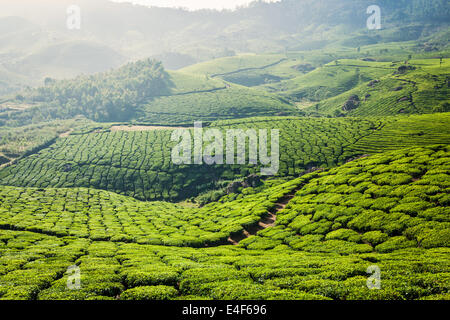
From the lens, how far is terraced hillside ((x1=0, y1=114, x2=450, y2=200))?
4094 inches

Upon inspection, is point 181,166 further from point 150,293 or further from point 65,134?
point 65,134

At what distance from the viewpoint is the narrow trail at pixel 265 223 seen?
156ft

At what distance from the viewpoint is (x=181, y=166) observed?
121625mm

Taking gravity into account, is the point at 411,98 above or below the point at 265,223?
above

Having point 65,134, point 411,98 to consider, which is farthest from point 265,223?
point 65,134

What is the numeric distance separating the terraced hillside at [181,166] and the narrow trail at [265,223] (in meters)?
42.2

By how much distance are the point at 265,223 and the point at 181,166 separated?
252ft

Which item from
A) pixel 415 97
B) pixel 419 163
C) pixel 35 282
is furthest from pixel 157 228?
pixel 415 97

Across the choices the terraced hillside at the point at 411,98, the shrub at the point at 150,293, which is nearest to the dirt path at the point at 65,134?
the shrub at the point at 150,293

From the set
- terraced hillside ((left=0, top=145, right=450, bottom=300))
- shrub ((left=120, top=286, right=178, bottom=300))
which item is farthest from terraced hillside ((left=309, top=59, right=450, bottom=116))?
shrub ((left=120, top=286, right=178, bottom=300))

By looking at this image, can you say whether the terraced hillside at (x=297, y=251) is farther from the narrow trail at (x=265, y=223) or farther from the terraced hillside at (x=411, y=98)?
the terraced hillside at (x=411, y=98)

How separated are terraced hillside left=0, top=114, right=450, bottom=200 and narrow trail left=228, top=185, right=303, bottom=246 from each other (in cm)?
4222
